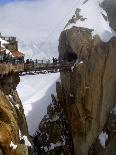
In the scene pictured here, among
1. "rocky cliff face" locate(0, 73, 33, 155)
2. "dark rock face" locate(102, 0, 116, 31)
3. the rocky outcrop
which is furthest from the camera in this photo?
"dark rock face" locate(102, 0, 116, 31)

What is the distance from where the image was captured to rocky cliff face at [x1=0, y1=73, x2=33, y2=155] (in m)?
69.4

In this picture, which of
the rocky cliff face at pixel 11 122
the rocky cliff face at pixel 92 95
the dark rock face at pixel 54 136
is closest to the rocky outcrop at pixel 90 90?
the rocky cliff face at pixel 92 95

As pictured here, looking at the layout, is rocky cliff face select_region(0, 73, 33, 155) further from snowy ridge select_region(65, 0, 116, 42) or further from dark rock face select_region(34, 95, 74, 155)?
snowy ridge select_region(65, 0, 116, 42)

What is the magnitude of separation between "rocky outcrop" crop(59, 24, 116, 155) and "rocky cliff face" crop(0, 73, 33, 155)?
15.2 m

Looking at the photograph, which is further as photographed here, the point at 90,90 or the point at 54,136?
the point at 54,136

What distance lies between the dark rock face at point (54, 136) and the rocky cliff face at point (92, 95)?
7.14 feet

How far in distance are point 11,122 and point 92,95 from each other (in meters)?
28.4

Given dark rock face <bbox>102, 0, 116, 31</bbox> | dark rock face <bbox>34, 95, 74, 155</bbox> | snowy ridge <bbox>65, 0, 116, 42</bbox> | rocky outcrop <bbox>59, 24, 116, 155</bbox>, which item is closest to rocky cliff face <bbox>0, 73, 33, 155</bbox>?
dark rock face <bbox>34, 95, 74, 155</bbox>

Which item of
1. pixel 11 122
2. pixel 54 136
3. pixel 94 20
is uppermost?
pixel 94 20

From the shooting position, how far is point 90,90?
323 feet

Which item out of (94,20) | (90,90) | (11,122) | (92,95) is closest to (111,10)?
(94,20)

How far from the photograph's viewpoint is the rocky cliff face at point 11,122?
69.4 meters

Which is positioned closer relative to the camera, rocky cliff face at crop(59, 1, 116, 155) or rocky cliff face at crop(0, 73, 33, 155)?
rocky cliff face at crop(0, 73, 33, 155)

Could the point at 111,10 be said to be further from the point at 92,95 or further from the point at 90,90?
the point at 92,95
